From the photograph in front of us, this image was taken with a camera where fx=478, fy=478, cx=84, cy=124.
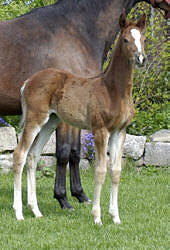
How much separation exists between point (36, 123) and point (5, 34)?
1236mm

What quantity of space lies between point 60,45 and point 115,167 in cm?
160

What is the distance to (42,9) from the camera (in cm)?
560

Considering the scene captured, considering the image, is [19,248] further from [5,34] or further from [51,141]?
[51,141]

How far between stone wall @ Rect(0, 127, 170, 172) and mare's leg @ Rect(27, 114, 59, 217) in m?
2.55

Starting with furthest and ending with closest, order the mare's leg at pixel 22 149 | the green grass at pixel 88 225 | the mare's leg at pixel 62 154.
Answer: the mare's leg at pixel 62 154 < the mare's leg at pixel 22 149 < the green grass at pixel 88 225

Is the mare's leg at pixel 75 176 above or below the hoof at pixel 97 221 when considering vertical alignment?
above

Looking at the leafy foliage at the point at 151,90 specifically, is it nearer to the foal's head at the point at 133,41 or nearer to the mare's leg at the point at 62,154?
the mare's leg at the point at 62,154

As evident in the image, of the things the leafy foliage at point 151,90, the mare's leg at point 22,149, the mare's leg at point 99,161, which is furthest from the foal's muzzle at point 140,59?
the leafy foliage at point 151,90

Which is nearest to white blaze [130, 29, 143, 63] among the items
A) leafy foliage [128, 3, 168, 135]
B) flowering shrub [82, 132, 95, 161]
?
flowering shrub [82, 132, 95, 161]

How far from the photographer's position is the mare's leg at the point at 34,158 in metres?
5.04

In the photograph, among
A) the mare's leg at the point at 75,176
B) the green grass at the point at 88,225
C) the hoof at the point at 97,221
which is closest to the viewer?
the green grass at the point at 88,225

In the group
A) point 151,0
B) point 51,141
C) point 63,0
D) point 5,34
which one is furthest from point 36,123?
point 51,141

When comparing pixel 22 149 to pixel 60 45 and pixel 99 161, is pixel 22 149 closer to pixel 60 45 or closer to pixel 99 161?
pixel 99 161

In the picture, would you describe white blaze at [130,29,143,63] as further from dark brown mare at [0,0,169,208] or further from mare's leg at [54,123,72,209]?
mare's leg at [54,123,72,209]
